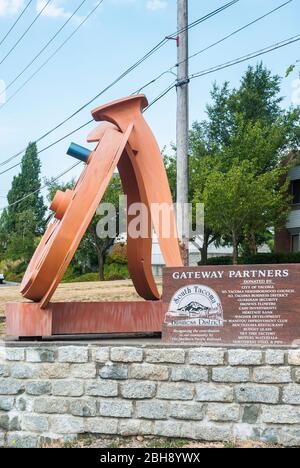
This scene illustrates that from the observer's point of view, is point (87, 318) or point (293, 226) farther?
point (293, 226)

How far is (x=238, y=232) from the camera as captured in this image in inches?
1075

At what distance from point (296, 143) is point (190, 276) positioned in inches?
1115

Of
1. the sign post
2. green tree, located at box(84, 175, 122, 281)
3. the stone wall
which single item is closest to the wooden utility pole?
the sign post

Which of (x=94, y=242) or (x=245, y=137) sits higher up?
(x=245, y=137)

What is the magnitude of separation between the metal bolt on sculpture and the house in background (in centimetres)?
2373

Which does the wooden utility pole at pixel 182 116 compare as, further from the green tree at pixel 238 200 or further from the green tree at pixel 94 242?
the green tree at pixel 94 242

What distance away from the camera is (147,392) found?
20.8 ft

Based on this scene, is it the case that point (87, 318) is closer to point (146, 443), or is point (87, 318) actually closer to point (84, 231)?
point (84, 231)

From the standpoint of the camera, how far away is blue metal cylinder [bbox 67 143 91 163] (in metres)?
7.82

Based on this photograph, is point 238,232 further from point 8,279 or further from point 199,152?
point 8,279

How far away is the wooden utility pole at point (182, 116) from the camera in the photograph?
13.2m

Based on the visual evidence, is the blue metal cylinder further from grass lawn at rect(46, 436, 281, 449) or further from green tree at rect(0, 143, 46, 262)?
green tree at rect(0, 143, 46, 262)

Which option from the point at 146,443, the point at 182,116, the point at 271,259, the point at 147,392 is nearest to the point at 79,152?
the point at 147,392

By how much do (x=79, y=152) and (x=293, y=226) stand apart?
82.7ft
